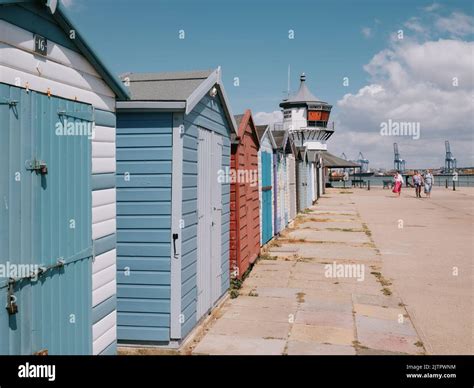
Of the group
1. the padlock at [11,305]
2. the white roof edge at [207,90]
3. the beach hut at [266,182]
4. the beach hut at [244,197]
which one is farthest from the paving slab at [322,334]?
the beach hut at [266,182]

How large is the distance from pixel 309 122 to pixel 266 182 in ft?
154

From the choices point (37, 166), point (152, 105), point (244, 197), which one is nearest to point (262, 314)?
point (244, 197)

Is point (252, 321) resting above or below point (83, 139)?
below

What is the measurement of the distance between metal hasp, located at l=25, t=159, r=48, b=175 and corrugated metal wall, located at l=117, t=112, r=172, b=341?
226 cm

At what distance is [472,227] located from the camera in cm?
1752

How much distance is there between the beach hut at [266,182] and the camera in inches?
473

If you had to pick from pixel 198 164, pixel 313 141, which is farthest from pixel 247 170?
pixel 313 141

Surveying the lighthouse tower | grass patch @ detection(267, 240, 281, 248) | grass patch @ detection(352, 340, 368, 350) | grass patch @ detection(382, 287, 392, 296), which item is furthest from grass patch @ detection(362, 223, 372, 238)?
the lighthouse tower

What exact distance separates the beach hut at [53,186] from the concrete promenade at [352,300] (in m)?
2.19

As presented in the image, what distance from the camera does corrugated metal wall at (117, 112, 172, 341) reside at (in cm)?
554

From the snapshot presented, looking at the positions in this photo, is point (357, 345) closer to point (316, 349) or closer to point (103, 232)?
point (316, 349)

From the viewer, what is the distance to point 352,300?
7.81m

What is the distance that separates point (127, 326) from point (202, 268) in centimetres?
140
